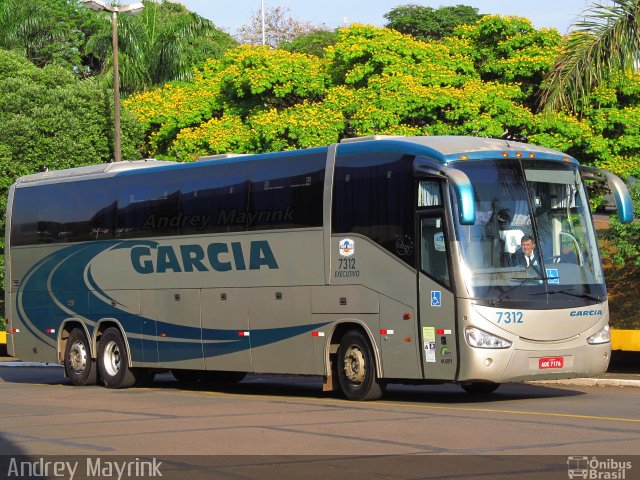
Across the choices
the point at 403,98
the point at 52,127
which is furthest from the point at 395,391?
the point at 52,127

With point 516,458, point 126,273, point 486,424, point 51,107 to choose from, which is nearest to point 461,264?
point 486,424

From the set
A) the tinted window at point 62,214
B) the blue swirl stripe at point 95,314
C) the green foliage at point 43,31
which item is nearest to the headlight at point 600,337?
the blue swirl stripe at point 95,314

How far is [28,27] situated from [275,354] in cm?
4271

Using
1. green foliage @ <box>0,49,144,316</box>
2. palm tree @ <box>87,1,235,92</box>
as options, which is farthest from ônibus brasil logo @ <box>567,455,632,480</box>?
palm tree @ <box>87,1,235,92</box>

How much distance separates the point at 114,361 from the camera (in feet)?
72.7

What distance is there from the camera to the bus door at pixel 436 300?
51.9ft

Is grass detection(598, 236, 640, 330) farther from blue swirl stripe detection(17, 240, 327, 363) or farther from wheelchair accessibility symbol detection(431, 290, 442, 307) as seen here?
wheelchair accessibility symbol detection(431, 290, 442, 307)

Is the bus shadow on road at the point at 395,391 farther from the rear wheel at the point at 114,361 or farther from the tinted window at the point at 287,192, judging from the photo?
the tinted window at the point at 287,192

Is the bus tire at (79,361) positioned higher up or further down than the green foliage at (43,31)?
further down

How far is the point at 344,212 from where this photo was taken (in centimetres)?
1741

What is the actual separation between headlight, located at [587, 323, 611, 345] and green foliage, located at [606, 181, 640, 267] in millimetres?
12617

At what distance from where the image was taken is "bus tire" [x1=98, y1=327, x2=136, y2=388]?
859 inches

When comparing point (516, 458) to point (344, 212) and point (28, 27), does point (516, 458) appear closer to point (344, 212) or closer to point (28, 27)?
point (344, 212)

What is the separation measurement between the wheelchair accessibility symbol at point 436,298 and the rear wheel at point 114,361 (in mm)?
7591
